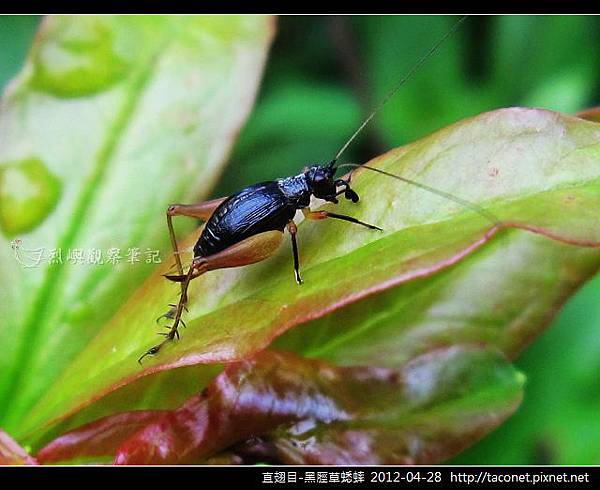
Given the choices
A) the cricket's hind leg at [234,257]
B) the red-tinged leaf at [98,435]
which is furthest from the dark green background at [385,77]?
the red-tinged leaf at [98,435]

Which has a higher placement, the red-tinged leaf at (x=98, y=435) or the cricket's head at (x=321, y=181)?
the cricket's head at (x=321, y=181)

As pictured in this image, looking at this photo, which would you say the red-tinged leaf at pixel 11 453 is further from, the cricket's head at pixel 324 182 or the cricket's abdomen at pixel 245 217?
the cricket's head at pixel 324 182

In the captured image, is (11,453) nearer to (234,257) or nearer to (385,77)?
(234,257)

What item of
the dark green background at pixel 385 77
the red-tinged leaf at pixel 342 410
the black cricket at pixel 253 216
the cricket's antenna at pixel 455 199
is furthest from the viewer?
the dark green background at pixel 385 77

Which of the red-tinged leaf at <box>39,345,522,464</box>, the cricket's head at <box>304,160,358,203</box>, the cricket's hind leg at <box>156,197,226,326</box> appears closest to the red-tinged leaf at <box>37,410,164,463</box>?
the red-tinged leaf at <box>39,345,522,464</box>

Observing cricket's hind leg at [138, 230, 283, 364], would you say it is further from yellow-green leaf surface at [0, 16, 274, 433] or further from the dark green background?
the dark green background
